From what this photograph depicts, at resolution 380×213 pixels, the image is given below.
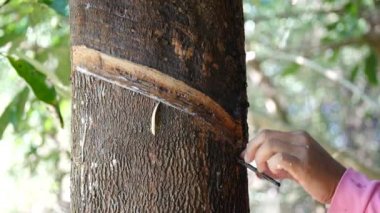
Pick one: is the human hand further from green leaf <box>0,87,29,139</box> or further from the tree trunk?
green leaf <box>0,87,29,139</box>

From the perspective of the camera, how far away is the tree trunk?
65cm

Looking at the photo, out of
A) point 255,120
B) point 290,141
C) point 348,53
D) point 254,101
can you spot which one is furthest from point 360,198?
point 348,53

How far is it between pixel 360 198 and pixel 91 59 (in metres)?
0.28

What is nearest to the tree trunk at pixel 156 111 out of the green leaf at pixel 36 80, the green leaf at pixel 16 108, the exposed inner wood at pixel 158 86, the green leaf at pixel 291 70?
the exposed inner wood at pixel 158 86

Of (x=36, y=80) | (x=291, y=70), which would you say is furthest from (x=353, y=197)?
(x=291, y=70)

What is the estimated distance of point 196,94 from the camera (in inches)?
25.9

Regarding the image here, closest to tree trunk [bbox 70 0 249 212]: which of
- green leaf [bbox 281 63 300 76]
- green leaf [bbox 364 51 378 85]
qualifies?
green leaf [bbox 364 51 378 85]

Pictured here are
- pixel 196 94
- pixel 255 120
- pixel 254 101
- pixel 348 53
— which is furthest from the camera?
pixel 348 53

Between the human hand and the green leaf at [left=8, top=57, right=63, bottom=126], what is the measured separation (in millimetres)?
434

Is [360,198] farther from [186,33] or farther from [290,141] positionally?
[186,33]

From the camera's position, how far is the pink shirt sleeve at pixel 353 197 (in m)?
0.72

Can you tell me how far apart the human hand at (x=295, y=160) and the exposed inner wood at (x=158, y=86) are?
0.11ft

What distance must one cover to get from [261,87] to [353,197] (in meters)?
2.66

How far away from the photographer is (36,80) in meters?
1.04
